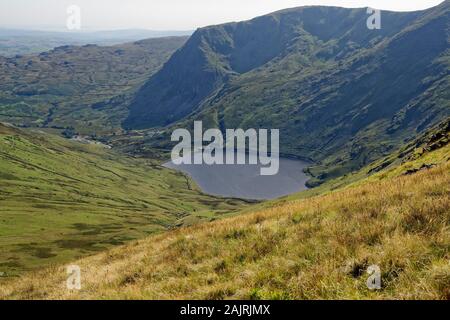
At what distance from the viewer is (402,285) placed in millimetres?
10062

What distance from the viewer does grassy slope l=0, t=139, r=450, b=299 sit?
10.8 meters

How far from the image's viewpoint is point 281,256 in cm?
1410

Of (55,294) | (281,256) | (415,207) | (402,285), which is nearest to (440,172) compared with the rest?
(415,207)

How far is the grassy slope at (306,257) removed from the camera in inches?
424

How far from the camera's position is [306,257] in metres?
13.5
